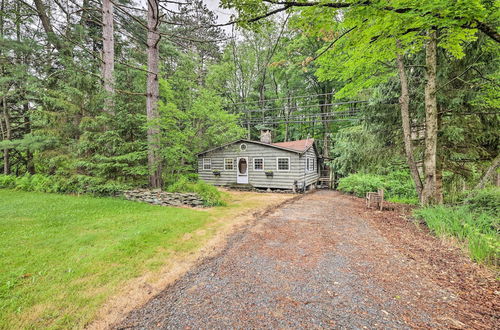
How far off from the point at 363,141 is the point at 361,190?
367 centimetres

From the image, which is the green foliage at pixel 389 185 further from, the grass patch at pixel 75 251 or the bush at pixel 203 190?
the grass patch at pixel 75 251

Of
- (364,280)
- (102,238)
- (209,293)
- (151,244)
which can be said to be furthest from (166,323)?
(102,238)

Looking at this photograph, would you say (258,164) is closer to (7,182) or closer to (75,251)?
(75,251)

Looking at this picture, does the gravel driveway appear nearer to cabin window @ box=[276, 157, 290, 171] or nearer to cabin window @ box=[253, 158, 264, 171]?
cabin window @ box=[276, 157, 290, 171]

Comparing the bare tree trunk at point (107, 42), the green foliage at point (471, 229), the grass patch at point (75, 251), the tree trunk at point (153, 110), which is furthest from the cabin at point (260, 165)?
the green foliage at point (471, 229)

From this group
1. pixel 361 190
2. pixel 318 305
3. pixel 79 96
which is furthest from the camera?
pixel 361 190

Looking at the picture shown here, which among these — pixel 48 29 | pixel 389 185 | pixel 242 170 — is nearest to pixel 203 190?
pixel 242 170

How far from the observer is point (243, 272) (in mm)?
3027

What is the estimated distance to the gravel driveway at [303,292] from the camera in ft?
6.72

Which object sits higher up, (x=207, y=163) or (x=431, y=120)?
(x=431, y=120)

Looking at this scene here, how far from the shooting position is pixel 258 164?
1281 centimetres

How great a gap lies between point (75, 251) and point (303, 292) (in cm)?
398

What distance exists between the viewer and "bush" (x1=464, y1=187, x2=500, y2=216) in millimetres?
4434

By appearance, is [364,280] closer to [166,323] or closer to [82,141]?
[166,323]
